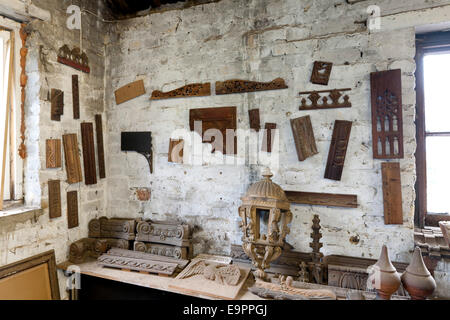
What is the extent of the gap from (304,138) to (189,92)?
131 centimetres

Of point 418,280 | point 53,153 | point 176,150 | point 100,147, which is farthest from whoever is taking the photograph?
point 100,147

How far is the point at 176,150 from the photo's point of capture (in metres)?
2.91

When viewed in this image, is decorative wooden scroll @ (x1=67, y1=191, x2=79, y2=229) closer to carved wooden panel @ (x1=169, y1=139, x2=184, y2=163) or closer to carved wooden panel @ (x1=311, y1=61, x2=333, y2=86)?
carved wooden panel @ (x1=169, y1=139, x2=184, y2=163)

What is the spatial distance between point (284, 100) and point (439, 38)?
4.83 ft

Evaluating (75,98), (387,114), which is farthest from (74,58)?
(387,114)

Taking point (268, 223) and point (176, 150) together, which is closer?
point (268, 223)

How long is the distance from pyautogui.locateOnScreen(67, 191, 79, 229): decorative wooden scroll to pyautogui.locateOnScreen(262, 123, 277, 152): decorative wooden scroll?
206 cm

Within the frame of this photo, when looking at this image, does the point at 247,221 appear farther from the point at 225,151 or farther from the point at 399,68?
the point at 399,68

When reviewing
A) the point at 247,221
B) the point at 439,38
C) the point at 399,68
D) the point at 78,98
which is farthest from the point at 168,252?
the point at 439,38

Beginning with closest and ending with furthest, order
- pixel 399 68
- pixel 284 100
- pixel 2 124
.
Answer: pixel 399 68 → pixel 2 124 → pixel 284 100

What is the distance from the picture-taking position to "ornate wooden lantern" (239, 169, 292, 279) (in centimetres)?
218

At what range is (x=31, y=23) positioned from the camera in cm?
245

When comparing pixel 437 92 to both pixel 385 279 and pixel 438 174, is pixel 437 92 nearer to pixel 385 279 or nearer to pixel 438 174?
pixel 438 174

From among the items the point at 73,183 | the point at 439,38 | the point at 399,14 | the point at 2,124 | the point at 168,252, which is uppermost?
the point at 399,14
